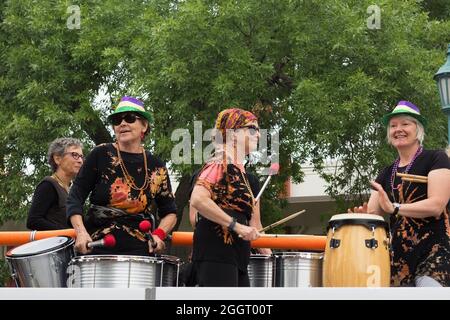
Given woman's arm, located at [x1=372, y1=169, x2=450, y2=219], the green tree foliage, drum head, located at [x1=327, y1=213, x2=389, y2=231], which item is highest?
the green tree foliage

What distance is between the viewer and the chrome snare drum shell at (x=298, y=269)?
4.91 m

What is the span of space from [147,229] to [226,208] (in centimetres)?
46

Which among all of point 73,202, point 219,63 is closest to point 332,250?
point 73,202

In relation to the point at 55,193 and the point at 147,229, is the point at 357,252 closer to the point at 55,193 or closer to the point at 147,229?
the point at 147,229

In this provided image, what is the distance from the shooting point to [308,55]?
14.8 meters

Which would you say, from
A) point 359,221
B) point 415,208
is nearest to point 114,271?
point 359,221

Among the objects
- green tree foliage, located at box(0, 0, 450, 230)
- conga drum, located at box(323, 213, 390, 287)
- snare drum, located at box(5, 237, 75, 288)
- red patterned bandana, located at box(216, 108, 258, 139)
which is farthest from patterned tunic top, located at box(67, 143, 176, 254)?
green tree foliage, located at box(0, 0, 450, 230)

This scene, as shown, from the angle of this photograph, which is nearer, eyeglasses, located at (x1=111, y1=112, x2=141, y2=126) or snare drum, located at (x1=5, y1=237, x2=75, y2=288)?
snare drum, located at (x1=5, y1=237, x2=75, y2=288)

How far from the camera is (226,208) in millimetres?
4555

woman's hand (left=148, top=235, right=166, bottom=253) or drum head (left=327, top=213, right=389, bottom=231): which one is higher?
drum head (left=327, top=213, right=389, bottom=231)

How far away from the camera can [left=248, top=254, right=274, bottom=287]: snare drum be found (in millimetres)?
5023

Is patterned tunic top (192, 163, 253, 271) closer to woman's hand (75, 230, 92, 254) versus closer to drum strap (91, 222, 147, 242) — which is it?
drum strap (91, 222, 147, 242)

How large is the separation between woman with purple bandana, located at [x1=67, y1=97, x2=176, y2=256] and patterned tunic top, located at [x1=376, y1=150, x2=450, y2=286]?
1.25 meters

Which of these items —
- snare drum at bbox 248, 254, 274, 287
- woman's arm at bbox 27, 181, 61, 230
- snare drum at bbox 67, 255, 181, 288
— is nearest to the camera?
snare drum at bbox 67, 255, 181, 288
